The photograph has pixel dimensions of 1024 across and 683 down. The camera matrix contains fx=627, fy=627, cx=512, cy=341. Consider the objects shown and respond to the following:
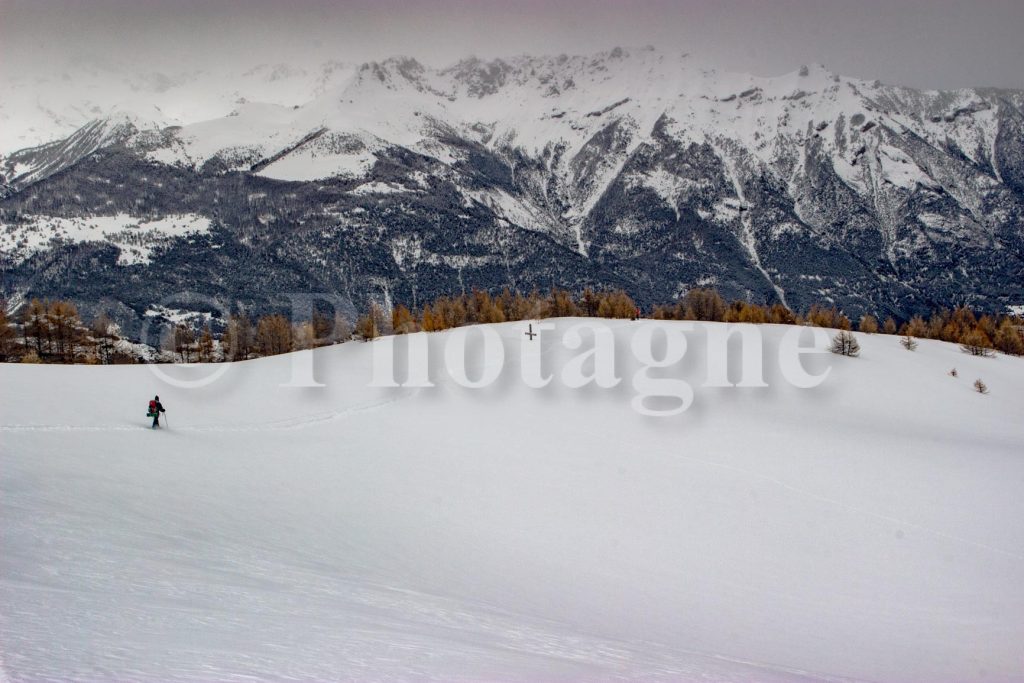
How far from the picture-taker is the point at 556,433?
1017 inches

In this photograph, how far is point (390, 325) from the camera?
85.8 meters

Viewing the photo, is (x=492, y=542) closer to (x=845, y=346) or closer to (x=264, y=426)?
(x=264, y=426)

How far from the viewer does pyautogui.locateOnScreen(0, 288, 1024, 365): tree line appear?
67.8m

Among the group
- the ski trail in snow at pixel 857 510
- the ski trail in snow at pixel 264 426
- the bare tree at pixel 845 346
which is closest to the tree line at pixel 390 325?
the bare tree at pixel 845 346

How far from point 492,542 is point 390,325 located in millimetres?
73920

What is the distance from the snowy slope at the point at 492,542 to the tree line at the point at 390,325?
119 ft

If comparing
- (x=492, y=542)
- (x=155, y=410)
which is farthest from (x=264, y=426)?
(x=492, y=542)

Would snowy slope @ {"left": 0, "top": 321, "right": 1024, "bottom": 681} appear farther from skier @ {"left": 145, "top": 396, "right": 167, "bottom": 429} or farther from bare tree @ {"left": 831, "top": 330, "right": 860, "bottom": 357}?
bare tree @ {"left": 831, "top": 330, "right": 860, "bottom": 357}

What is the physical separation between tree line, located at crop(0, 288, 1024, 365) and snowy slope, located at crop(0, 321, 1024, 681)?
3639 cm

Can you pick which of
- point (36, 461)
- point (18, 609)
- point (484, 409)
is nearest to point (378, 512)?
point (36, 461)

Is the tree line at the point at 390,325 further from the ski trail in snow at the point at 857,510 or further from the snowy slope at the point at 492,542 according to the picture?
the ski trail in snow at the point at 857,510

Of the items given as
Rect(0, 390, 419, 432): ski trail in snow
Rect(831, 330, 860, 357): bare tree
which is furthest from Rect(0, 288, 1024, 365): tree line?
Rect(0, 390, 419, 432): ski trail in snow

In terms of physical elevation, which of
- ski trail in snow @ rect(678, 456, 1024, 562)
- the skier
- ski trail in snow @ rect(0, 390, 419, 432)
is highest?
the skier

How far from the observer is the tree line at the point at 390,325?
223ft
